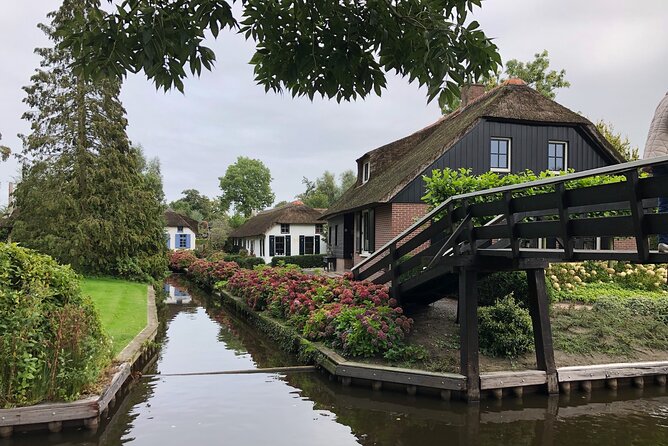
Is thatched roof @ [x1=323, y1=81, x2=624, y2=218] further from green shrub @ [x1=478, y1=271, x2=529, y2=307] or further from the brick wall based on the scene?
green shrub @ [x1=478, y1=271, x2=529, y2=307]

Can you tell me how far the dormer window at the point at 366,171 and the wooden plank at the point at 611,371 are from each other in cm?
1608

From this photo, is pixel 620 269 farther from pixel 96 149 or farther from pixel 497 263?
pixel 96 149

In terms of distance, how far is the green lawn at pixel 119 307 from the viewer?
10263mm

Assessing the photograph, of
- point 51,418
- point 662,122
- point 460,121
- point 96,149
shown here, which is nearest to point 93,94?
point 96,149

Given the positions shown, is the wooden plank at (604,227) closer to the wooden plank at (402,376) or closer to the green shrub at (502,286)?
the wooden plank at (402,376)

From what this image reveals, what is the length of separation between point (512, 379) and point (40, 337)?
252 inches

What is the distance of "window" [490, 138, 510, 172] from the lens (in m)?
18.2

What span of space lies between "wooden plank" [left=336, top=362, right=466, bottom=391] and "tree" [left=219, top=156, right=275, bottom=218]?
7419 cm

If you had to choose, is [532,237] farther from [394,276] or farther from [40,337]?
[40,337]

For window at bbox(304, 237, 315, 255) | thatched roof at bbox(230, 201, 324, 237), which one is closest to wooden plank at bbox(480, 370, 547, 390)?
thatched roof at bbox(230, 201, 324, 237)

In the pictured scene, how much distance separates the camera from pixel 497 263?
25.4ft

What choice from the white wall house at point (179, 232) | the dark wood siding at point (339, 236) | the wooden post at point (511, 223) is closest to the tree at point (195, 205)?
the white wall house at point (179, 232)

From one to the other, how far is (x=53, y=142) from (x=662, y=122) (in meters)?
23.6

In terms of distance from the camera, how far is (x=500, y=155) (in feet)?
60.2
